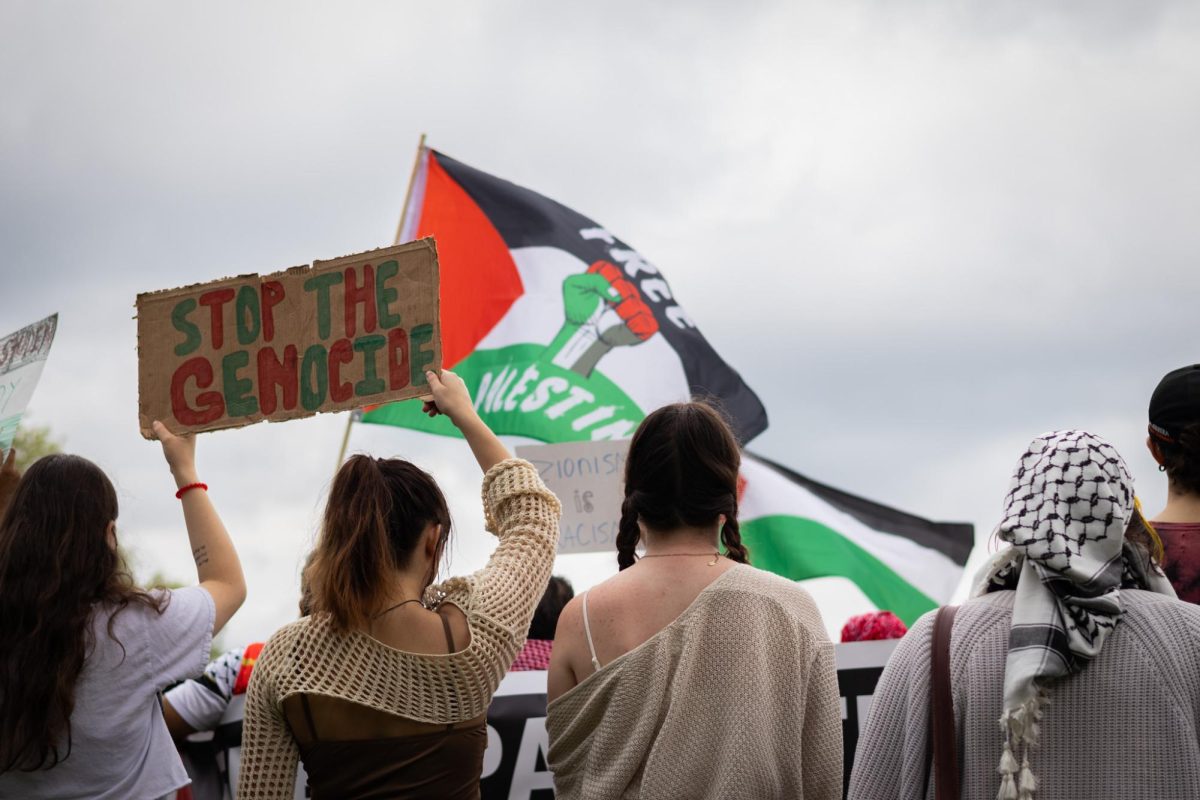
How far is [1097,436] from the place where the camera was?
2.66 meters

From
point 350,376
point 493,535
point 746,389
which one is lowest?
point 493,535

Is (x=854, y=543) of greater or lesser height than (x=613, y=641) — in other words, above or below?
above

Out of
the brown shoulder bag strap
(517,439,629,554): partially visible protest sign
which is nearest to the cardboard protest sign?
the brown shoulder bag strap

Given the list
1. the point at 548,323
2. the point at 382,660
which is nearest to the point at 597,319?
the point at 548,323

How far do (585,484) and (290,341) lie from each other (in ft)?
11.3

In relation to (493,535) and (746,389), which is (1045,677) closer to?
(493,535)

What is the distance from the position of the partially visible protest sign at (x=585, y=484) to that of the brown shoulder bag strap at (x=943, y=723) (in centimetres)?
427

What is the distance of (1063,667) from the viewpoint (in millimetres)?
2473

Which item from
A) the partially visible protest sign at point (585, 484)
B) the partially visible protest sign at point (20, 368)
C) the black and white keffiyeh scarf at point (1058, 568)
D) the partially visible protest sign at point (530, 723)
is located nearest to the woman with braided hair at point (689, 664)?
the black and white keffiyeh scarf at point (1058, 568)

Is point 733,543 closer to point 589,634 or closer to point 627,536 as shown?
point 627,536

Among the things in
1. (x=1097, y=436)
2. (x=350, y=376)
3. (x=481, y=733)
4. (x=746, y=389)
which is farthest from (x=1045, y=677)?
(x=746, y=389)

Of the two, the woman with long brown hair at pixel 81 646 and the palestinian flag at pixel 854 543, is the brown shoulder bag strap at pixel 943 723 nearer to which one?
the woman with long brown hair at pixel 81 646

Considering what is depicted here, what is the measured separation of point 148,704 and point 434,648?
2.50ft

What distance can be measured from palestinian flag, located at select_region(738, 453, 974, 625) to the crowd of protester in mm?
5338
